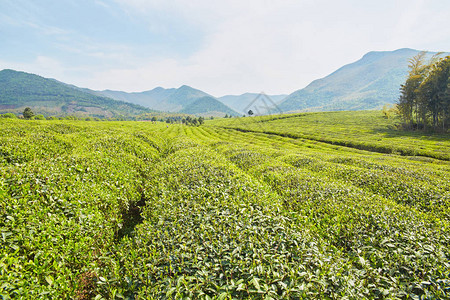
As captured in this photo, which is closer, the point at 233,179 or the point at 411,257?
the point at 411,257

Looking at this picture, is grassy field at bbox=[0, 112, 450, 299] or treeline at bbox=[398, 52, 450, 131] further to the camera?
treeline at bbox=[398, 52, 450, 131]

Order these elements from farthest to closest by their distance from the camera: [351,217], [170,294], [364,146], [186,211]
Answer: [364,146]
[351,217]
[186,211]
[170,294]

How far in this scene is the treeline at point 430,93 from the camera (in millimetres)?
52500

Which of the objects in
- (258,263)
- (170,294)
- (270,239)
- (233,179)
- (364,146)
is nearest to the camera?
(170,294)

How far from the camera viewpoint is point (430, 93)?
181 feet

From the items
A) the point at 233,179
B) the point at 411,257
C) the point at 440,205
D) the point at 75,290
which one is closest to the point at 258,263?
the point at 411,257

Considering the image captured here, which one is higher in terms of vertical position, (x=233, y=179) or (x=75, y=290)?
(x=233, y=179)

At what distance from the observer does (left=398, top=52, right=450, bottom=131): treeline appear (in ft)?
172

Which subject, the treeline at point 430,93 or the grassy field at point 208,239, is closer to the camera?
the grassy field at point 208,239

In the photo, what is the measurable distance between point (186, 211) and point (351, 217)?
592 centimetres

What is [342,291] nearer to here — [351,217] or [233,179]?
[351,217]

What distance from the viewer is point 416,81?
61469 millimetres

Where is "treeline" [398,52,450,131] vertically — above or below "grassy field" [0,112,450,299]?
above

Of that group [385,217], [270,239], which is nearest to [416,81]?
[385,217]
